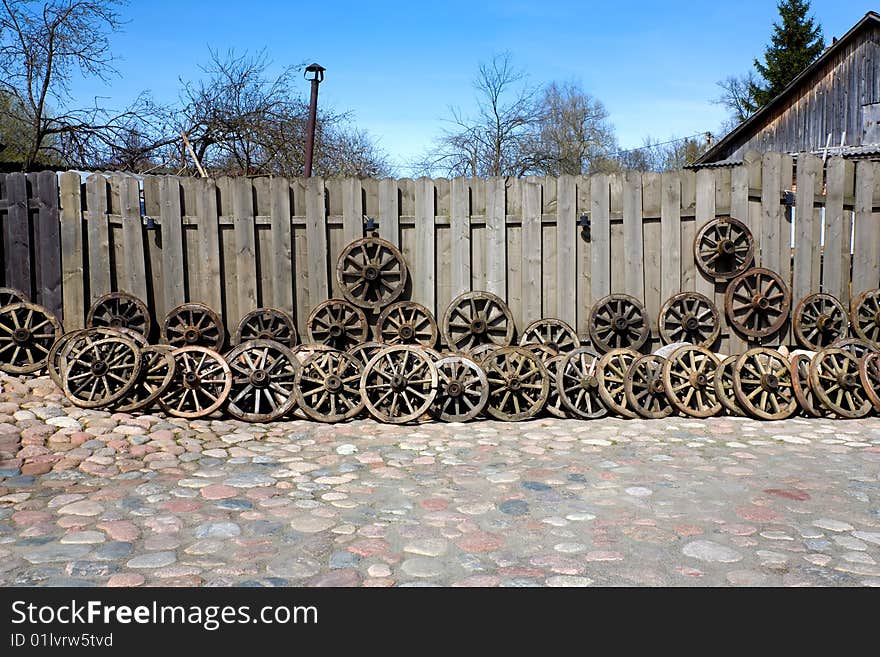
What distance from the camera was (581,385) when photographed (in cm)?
650

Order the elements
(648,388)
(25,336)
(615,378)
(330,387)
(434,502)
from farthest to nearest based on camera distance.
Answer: (25,336), (615,378), (648,388), (330,387), (434,502)

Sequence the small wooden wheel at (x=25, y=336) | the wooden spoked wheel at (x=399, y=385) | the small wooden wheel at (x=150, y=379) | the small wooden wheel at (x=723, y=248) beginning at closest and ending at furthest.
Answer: the small wooden wheel at (x=150, y=379) → the wooden spoked wheel at (x=399, y=385) → the small wooden wheel at (x=25, y=336) → the small wooden wheel at (x=723, y=248)

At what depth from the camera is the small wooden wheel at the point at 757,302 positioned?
24.5ft

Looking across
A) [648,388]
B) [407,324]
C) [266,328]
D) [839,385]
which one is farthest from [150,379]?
[839,385]

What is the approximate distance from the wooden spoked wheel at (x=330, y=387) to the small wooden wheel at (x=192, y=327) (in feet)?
4.91

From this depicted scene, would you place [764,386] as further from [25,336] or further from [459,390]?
[25,336]

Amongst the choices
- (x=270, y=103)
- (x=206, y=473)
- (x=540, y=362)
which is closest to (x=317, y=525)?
(x=206, y=473)

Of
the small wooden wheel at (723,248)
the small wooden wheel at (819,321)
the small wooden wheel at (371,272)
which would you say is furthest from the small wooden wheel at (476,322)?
the small wooden wheel at (819,321)

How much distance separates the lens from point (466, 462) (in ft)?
16.7

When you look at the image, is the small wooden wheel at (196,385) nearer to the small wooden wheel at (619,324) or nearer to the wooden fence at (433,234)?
the wooden fence at (433,234)

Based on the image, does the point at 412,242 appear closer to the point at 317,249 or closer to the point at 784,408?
→ the point at 317,249

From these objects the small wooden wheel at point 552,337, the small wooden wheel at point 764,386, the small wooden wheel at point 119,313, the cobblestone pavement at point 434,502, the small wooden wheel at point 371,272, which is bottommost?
the cobblestone pavement at point 434,502

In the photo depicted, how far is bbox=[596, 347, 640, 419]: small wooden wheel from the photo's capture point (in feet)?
21.1

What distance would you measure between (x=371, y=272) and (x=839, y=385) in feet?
14.7
